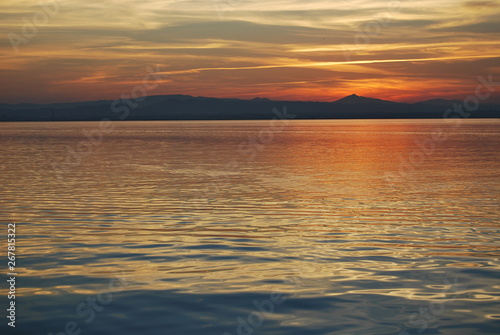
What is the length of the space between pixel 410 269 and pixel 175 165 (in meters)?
29.3

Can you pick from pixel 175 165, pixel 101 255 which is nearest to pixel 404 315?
pixel 101 255

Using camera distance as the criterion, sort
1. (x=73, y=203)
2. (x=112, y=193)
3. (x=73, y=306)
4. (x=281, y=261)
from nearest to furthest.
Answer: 1. (x=73, y=306)
2. (x=281, y=261)
3. (x=73, y=203)
4. (x=112, y=193)

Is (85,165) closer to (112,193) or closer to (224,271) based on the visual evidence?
(112,193)

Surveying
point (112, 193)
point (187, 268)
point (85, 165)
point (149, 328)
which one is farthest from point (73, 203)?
point (85, 165)

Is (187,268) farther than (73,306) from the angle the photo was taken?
Yes

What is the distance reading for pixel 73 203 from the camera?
69.9 ft

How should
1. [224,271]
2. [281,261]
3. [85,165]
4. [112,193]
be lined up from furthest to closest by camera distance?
1. [85,165]
2. [112,193]
3. [281,261]
4. [224,271]

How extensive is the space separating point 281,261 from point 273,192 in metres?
11.9

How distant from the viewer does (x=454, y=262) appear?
1227 cm

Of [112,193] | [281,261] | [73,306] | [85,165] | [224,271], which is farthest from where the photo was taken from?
[85,165]

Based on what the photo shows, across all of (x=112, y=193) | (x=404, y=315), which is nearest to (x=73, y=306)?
(x=404, y=315)

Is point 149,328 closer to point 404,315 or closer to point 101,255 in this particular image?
point 404,315

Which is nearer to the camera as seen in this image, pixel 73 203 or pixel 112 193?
pixel 73 203

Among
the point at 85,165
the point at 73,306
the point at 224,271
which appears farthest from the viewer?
the point at 85,165
